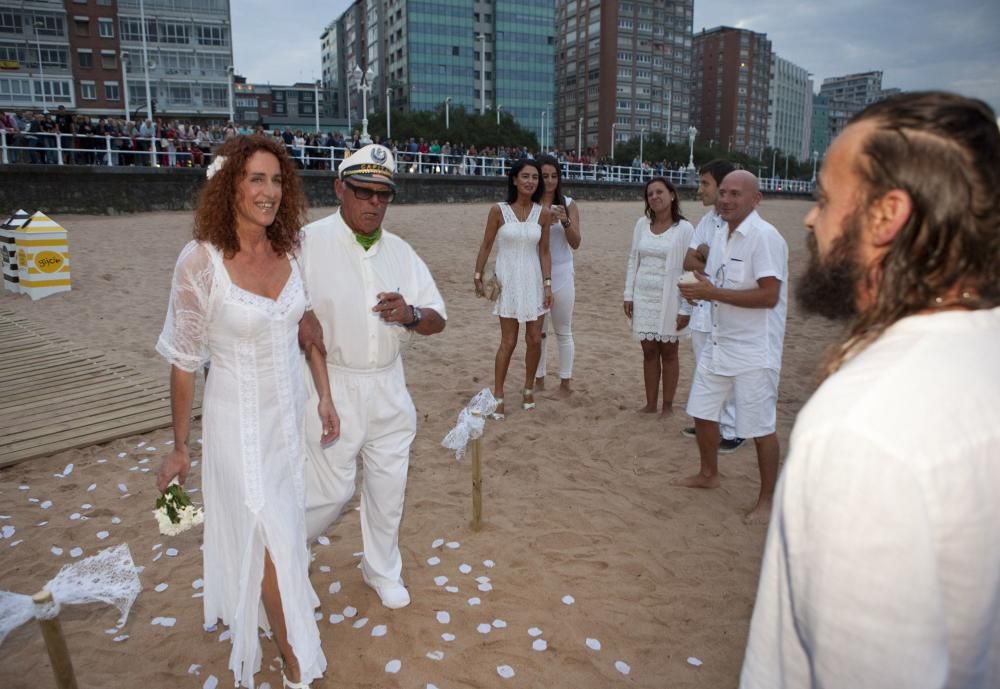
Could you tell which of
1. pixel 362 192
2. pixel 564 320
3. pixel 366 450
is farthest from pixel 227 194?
pixel 564 320

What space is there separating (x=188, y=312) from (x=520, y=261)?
400 cm

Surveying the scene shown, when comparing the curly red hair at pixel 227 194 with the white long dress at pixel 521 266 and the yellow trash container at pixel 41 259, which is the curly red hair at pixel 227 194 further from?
the yellow trash container at pixel 41 259

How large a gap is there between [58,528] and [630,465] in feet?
13.0

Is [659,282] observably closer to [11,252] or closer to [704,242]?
[704,242]

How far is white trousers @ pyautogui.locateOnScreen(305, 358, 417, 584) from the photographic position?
10.7 ft

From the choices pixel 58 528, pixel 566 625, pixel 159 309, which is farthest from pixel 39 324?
pixel 566 625

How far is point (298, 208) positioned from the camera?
3.04 meters

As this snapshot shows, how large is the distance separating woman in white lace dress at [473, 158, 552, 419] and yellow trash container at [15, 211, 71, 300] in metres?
8.39

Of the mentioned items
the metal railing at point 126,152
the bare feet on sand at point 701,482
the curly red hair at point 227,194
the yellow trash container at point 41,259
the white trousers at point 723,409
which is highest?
the metal railing at point 126,152

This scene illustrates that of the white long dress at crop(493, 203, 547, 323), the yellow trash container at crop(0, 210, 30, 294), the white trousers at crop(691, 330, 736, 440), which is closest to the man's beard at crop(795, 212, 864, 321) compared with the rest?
the white trousers at crop(691, 330, 736, 440)

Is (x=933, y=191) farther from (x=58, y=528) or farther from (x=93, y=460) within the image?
(x=93, y=460)

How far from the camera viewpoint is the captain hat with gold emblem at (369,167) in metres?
3.24

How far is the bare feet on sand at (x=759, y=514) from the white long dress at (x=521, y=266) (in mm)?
2620

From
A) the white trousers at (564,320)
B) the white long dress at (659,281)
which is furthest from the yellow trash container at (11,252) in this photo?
the white long dress at (659,281)
